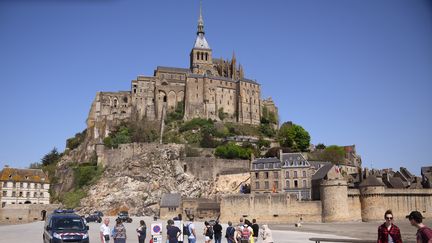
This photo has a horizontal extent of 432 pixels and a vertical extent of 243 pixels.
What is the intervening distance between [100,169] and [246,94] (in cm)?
3518

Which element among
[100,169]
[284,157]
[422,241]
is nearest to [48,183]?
[100,169]

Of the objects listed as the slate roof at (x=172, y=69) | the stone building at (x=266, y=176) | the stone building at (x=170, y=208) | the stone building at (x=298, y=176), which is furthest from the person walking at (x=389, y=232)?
the slate roof at (x=172, y=69)

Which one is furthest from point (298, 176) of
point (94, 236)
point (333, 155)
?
point (94, 236)

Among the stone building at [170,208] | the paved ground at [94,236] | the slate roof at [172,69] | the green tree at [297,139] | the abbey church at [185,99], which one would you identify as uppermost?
the slate roof at [172,69]

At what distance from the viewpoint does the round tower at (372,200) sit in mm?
52094

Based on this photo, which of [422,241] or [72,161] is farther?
[72,161]

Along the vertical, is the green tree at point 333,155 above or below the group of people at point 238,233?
above

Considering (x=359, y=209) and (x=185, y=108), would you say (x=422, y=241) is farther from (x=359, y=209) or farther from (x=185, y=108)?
(x=185, y=108)

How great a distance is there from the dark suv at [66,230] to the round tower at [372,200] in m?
40.8

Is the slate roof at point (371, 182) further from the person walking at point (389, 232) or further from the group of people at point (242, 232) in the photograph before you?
the person walking at point (389, 232)

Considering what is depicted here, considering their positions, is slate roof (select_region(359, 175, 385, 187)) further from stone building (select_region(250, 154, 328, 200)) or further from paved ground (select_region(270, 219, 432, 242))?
stone building (select_region(250, 154, 328, 200))

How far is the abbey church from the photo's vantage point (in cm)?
8781

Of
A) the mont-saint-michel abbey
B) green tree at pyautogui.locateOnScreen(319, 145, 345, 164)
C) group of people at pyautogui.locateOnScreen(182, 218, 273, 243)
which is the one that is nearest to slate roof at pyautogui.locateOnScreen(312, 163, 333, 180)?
the mont-saint-michel abbey

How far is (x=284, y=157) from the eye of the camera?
59156 mm
